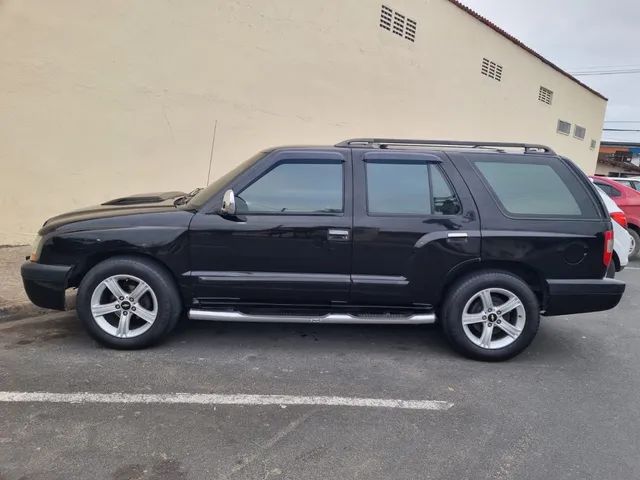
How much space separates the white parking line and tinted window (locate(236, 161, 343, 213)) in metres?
1.46

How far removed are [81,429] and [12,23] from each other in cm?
606

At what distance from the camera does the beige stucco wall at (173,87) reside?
6.71 meters

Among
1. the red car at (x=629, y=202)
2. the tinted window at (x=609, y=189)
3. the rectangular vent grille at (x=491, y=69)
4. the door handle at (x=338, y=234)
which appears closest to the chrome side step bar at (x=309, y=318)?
the door handle at (x=338, y=234)

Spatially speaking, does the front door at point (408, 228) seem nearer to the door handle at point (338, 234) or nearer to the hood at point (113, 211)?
the door handle at point (338, 234)

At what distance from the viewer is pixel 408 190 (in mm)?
4012

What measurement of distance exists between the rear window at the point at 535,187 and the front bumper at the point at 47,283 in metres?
3.55

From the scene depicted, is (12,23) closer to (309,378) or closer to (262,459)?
(309,378)

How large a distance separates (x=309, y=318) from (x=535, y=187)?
7.23 feet

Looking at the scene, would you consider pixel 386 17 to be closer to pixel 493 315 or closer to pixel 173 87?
pixel 173 87

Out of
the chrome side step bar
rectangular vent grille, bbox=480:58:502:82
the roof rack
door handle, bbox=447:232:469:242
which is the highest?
rectangular vent grille, bbox=480:58:502:82

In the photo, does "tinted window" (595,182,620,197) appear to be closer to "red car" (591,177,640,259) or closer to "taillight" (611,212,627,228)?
"red car" (591,177,640,259)

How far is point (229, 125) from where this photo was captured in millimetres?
8453

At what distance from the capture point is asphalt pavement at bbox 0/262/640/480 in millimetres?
2615

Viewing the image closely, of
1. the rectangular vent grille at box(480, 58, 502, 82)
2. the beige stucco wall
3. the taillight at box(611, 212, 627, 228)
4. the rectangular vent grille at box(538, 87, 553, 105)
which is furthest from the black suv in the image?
the rectangular vent grille at box(538, 87, 553, 105)
